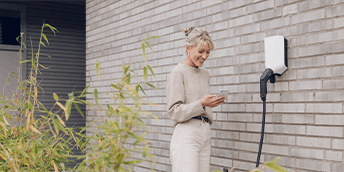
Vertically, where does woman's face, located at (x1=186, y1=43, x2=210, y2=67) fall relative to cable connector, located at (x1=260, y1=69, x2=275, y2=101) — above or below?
above

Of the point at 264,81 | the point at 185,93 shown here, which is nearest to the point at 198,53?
the point at 185,93

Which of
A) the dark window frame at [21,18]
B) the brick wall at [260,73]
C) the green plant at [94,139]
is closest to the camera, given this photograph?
the green plant at [94,139]

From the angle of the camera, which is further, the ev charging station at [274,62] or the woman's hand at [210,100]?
the ev charging station at [274,62]

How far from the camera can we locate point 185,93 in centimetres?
235

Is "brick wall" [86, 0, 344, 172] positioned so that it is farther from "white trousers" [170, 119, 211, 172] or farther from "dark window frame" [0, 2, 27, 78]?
"dark window frame" [0, 2, 27, 78]

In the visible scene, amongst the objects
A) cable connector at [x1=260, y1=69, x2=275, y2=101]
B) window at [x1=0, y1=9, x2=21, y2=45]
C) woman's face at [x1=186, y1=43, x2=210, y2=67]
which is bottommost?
cable connector at [x1=260, y1=69, x2=275, y2=101]

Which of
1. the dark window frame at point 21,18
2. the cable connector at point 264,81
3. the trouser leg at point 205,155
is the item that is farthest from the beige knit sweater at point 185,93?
the dark window frame at point 21,18

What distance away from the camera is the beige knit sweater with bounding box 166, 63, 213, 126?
2.22 metres

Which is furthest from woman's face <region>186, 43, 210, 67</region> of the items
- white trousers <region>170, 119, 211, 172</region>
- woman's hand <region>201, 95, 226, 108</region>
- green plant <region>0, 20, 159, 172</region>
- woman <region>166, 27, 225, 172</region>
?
green plant <region>0, 20, 159, 172</region>

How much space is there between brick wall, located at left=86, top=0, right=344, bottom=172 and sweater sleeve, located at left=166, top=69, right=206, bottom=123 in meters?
0.58

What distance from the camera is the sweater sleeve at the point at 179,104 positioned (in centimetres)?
221

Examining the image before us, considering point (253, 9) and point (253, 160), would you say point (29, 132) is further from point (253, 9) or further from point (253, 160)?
point (253, 9)

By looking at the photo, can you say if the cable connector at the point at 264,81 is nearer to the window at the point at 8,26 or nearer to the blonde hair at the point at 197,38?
the blonde hair at the point at 197,38

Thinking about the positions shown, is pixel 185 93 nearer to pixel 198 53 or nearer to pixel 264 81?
pixel 198 53
